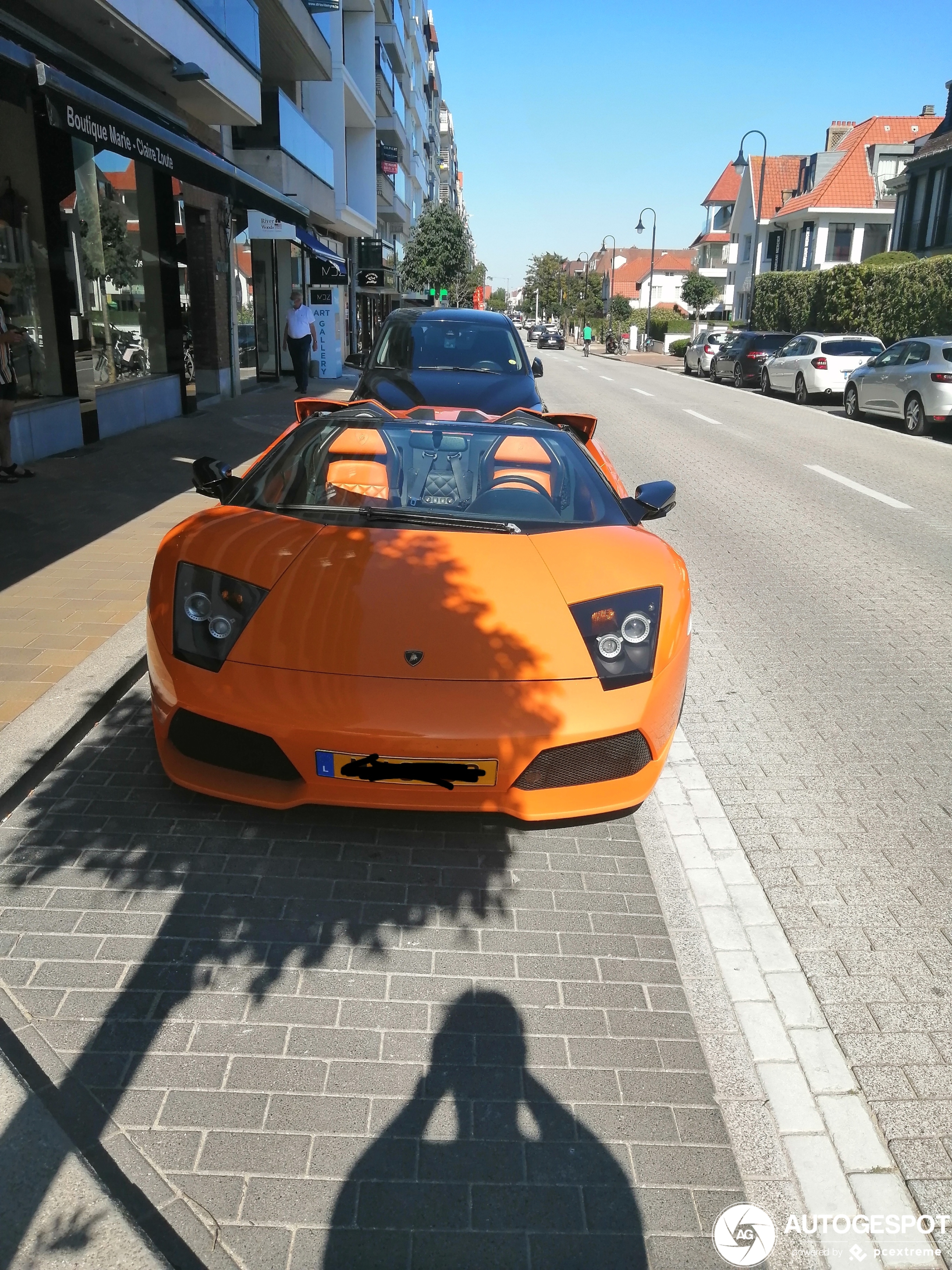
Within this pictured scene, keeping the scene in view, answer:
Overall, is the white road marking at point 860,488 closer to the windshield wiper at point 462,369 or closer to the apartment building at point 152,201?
the windshield wiper at point 462,369

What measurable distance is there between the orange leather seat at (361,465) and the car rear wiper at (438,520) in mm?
308

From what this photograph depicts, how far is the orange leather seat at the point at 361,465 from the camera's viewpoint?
4613 mm

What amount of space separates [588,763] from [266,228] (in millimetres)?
20476

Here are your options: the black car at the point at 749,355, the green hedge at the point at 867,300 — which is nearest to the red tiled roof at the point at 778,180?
the green hedge at the point at 867,300

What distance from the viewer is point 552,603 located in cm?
366

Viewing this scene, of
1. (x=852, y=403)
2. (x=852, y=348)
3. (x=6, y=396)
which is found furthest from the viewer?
(x=852, y=348)

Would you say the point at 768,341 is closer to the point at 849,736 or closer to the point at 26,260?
the point at 26,260

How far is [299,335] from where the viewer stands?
18531mm

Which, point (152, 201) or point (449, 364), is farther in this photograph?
point (152, 201)

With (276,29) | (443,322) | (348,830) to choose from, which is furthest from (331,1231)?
(276,29)

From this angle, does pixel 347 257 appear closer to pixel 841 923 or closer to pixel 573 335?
pixel 841 923

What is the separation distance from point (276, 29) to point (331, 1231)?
75.8 ft

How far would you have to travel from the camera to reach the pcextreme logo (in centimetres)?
207

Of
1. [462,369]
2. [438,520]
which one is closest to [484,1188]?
[438,520]
